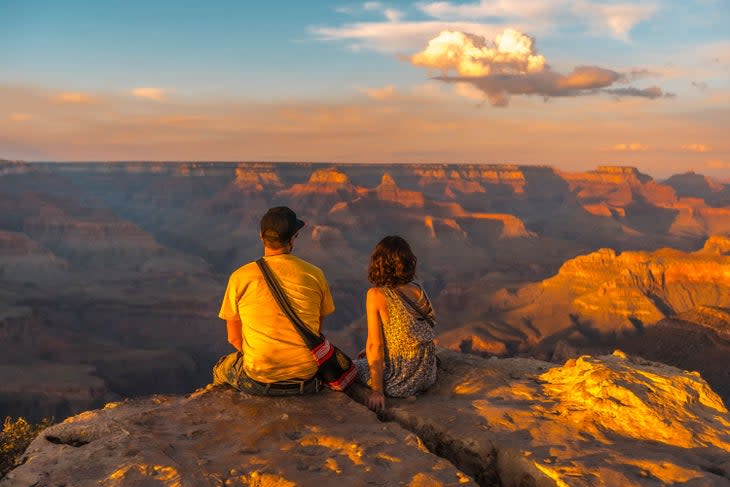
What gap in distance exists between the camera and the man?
6.04m

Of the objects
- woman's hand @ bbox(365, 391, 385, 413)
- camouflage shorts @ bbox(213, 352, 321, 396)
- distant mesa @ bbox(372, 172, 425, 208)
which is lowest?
distant mesa @ bbox(372, 172, 425, 208)

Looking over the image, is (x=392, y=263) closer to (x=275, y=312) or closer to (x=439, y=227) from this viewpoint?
(x=275, y=312)

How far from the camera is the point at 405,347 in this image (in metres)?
6.59

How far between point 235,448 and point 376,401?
185 centimetres

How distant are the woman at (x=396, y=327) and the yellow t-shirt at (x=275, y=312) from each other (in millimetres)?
670

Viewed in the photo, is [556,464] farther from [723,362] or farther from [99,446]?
[723,362]

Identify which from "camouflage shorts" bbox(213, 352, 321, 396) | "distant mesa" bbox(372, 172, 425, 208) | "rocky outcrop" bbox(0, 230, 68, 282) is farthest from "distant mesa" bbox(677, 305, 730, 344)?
"distant mesa" bbox(372, 172, 425, 208)

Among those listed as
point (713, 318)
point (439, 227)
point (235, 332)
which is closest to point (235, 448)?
point (235, 332)

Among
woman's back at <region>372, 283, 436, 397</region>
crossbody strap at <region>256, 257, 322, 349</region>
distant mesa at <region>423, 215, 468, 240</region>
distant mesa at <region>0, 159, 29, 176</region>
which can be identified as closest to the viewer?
crossbody strap at <region>256, 257, 322, 349</region>

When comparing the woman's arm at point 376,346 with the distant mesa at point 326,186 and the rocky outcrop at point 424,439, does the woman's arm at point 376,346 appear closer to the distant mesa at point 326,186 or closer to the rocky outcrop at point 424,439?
the rocky outcrop at point 424,439

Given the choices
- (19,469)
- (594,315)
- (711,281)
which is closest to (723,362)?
(594,315)

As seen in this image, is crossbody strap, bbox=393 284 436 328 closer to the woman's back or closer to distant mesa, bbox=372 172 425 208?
the woman's back

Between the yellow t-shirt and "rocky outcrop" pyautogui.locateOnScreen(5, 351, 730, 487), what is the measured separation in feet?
1.46

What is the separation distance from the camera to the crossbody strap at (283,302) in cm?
600
